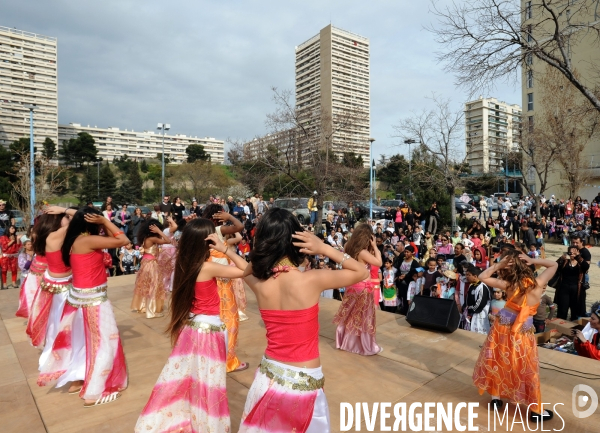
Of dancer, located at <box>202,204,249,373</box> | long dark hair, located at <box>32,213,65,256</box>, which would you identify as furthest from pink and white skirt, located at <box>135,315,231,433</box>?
long dark hair, located at <box>32,213,65,256</box>

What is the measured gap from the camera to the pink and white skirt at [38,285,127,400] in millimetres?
3885

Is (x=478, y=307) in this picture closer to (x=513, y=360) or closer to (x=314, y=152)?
(x=513, y=360)

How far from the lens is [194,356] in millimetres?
3117

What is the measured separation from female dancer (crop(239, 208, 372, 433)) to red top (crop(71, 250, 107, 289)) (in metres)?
2.47

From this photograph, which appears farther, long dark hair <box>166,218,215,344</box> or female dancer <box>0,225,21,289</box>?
female dancer <box>0,225,21,289</box>

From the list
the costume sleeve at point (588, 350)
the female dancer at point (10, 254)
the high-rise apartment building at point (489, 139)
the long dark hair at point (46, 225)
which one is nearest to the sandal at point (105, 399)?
the long dark hair at point (46, 225)

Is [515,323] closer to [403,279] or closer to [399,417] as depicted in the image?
[399,417]

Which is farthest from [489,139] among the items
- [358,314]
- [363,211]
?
[358,314]

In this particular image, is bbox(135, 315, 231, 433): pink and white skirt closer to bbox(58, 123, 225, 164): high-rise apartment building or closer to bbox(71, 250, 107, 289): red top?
bbox(71, 250, 107, 289): red top

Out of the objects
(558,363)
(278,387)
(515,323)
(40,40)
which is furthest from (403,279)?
(40,40)

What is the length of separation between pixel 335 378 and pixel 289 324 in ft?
9.19

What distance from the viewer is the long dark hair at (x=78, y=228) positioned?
3889 mm

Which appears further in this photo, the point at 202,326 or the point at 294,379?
the point at 202,326

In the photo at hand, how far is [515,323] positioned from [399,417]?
1.41 meters
